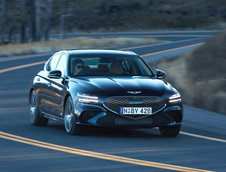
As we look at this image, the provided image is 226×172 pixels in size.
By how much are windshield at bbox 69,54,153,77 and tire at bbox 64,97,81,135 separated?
78 centimetres

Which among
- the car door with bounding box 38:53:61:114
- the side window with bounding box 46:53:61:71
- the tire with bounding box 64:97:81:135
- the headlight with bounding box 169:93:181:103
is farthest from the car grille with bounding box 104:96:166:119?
the side window with bounding box 46:53:61:71

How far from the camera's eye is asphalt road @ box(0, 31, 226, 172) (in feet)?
26.6

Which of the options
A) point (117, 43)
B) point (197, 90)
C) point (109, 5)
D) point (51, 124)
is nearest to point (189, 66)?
point (197, 90)

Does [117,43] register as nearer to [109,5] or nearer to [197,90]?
[197,90]

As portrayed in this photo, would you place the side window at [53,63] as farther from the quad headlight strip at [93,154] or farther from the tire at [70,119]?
the quad headlight strip at [93,154]

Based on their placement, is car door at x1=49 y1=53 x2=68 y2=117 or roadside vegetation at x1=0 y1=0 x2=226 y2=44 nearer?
car door at x1=49 y1=53 x2=68 y2=117

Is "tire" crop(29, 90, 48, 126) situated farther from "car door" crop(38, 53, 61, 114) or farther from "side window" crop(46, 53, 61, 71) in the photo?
"side window" crop(46, 53, 61, 71)

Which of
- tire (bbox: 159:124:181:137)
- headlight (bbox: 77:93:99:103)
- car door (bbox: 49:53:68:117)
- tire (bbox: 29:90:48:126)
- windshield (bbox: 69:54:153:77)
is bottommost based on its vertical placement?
tire (bbox: 29:90:48:126)

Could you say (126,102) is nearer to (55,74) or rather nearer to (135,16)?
(55,74)

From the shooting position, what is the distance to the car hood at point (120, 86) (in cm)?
1071

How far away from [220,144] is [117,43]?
47.7 m

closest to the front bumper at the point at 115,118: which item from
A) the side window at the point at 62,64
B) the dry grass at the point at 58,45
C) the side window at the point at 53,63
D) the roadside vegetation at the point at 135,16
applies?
the side window at the point at 62,64

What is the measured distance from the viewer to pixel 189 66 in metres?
21.6

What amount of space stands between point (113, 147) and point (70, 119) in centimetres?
155
